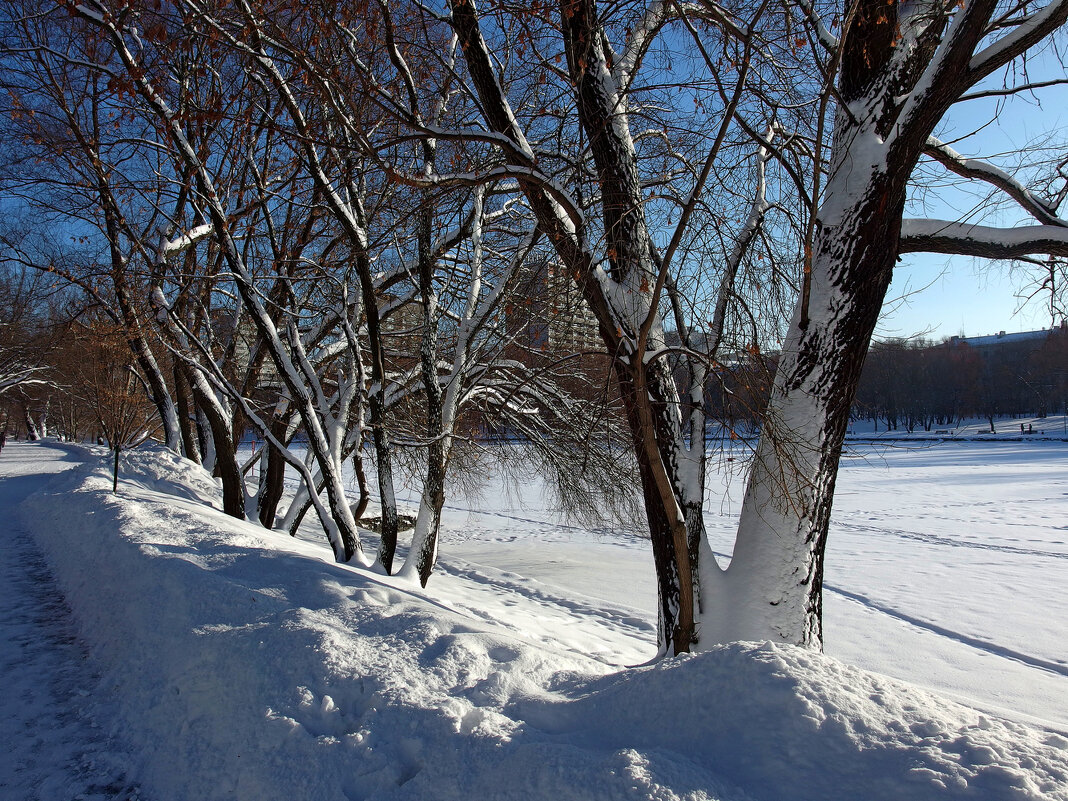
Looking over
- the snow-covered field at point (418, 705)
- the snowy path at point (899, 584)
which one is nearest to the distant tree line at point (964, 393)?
the snowy path at point (899, 584)

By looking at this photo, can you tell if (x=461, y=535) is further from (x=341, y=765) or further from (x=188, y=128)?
(x=341, y=765)

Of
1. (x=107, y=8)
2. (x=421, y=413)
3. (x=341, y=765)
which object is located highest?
(x=107, y=8)

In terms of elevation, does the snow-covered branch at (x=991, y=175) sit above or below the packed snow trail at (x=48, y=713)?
above

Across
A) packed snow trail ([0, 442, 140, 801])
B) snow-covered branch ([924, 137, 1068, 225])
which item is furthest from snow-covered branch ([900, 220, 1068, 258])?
packed snow trail ([0, 442, 140, 801])

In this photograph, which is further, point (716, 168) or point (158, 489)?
point (158, 489)

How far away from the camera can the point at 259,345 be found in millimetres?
11688

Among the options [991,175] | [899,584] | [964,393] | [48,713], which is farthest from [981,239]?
[964,393]

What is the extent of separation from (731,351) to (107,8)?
6.98 meters

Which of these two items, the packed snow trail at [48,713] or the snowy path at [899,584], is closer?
the packed snow trail at [48,713]

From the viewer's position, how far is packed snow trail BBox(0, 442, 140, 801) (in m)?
2.94

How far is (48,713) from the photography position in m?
3.64

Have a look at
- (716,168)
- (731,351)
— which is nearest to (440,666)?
(731,351)

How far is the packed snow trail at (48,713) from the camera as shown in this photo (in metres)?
2.94

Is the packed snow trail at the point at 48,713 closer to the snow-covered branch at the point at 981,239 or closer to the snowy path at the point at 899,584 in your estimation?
the snowy path at the point at 899,584
